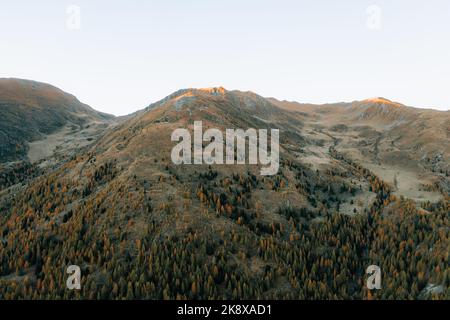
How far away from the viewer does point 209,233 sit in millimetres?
56812

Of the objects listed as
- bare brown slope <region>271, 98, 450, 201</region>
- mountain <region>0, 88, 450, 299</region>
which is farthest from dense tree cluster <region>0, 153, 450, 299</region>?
bare brown slope <region>271, 98, 450, 201</region>

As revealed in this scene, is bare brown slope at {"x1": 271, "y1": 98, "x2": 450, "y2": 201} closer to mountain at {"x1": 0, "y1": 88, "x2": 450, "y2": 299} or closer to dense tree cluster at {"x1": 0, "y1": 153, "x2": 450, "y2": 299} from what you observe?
mountain at {"x1": 0, "y1": 88, "x2": 450, "y2": 299}

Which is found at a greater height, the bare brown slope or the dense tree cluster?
the bare brown slope

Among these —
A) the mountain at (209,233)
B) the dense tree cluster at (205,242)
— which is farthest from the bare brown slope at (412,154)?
the dense tree cluster at (205,242)

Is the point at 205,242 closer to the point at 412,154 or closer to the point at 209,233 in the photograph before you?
the point at 209,233

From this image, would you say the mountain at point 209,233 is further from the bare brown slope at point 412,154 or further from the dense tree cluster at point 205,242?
the bare brown slope at point 412,154

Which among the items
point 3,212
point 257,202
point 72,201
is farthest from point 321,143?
point 3,212

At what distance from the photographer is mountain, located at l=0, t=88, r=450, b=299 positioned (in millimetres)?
46322

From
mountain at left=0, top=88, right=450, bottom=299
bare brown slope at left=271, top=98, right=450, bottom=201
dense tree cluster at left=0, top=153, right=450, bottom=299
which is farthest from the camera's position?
bare brown slope at left=271, top=98, right=450, bottom=201

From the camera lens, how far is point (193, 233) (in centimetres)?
5609

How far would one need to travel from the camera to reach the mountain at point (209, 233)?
1824 inches

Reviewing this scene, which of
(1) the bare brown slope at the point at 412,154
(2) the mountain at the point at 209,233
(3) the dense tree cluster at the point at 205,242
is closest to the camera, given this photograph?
(3) the dense tree cluster at the point at 205,242

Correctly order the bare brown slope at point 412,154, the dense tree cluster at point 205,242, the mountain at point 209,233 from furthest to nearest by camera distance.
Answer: the bare brown slope at point 412,154, the mountain at point 209,233, the dense tree cluster at point 205,242

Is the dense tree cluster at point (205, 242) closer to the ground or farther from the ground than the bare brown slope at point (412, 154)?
closer to the ground
